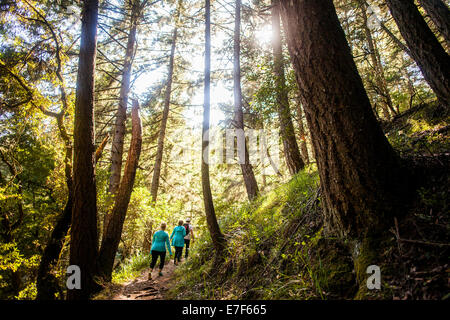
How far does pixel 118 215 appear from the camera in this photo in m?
5.85

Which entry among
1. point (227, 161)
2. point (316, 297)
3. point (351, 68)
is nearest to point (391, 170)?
point (351, 68)

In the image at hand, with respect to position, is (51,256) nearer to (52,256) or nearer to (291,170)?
(52,256)

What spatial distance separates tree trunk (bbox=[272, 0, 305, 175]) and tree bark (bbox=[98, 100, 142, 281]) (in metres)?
4.31

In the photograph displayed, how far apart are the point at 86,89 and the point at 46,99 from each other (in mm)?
2134

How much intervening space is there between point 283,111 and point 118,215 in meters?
5.35

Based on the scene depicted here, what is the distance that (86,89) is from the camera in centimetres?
499

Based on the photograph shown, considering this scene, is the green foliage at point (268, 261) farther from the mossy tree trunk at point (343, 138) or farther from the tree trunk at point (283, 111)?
the tree trunk at point (283, 111)

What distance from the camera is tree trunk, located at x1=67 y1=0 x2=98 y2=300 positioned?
15.3 feet

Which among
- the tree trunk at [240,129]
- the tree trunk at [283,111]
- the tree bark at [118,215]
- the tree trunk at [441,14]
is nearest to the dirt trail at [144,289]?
the tree bark at [118,215]

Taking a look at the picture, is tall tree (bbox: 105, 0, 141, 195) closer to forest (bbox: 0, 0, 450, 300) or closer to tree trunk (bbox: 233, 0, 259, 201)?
forest (bbox: 0, 0, 450, 300)

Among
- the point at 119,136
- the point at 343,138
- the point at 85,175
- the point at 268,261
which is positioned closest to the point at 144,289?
the point at 85,175

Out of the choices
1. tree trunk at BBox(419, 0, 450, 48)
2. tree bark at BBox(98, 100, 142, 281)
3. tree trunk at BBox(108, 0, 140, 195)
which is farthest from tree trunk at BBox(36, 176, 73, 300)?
tree trunk at BBox(419, 0, 450, 48)

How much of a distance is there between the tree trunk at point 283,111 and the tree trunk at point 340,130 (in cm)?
308

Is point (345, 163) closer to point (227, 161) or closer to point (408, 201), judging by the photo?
point (408, 201)
